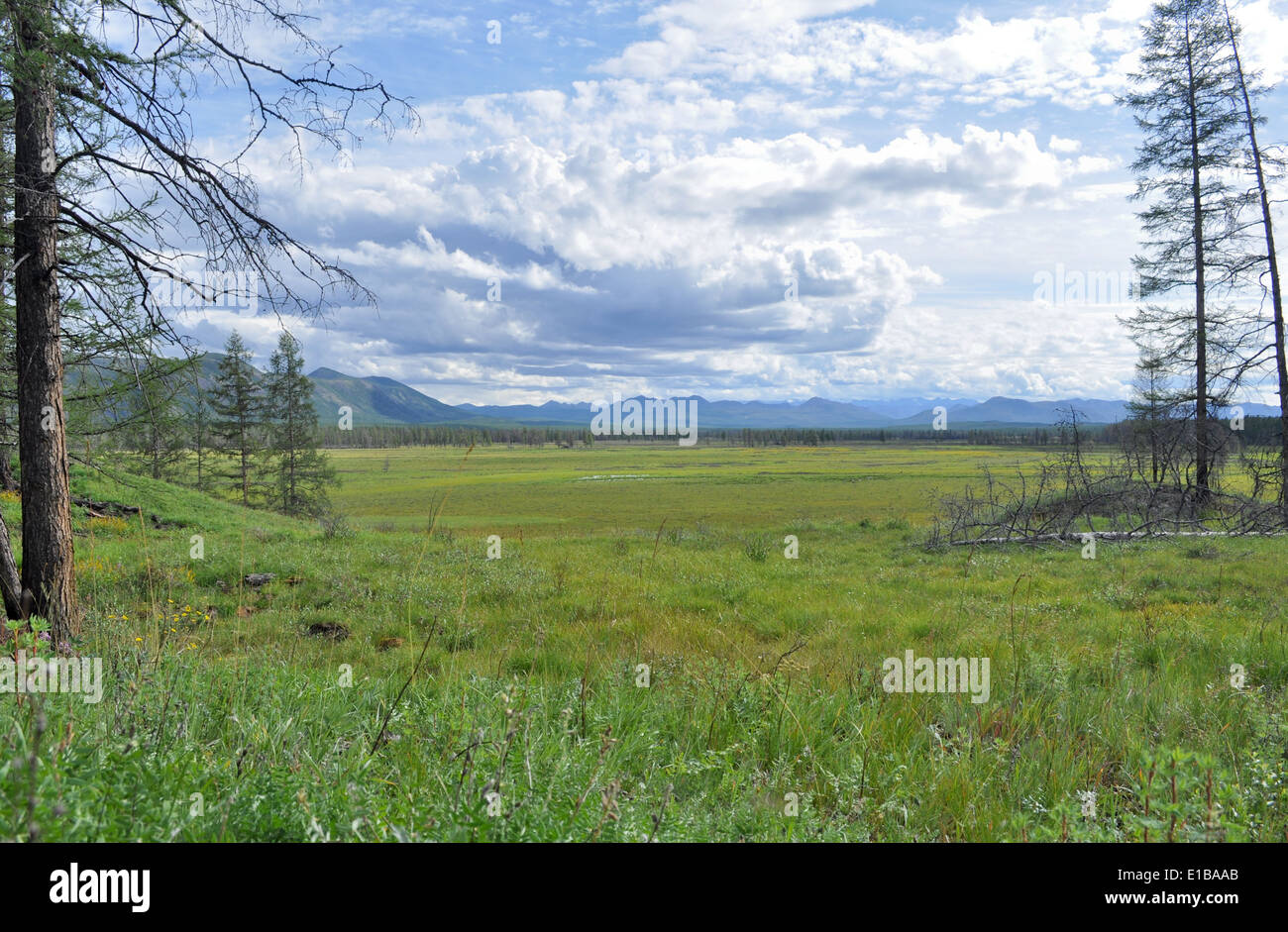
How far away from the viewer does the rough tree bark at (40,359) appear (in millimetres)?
5848

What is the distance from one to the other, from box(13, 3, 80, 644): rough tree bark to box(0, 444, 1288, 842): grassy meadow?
48 centimetres

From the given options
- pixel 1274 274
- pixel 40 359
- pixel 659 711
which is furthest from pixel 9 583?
pixel 1274 274

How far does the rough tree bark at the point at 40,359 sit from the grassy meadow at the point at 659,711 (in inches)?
18.9

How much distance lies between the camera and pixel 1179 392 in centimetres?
2266

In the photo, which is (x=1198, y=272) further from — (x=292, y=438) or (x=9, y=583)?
(x=292, y=438)

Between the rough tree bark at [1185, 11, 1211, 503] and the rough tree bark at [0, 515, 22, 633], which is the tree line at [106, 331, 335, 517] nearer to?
the rough tree bark at [0, 515, 22, 633]

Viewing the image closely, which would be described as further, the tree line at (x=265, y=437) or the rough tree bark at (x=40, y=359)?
the tree line at (x=265, y=437)

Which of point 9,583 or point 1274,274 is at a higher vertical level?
point 1274,274

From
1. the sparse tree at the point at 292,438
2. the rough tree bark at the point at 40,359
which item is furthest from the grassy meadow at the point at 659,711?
the sparse tree at the point at 292,438

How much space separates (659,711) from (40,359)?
Result: 6431 millimetres

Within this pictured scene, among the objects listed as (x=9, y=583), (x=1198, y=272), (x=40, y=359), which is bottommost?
(x=9, y=583)

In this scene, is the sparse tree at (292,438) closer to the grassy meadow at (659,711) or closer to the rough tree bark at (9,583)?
the grassy meadow at (659,711)

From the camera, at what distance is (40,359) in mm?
5918
